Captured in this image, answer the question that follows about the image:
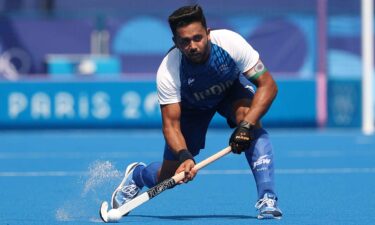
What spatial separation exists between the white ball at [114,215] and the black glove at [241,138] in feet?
2.91

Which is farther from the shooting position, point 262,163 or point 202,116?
point 202,116

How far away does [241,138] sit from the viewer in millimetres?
7273

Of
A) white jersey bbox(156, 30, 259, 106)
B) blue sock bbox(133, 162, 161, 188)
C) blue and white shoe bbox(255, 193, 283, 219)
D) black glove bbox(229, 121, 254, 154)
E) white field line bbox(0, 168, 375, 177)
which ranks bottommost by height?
white field line bbox(0, 168, 375, 177)

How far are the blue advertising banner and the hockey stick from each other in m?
10.3

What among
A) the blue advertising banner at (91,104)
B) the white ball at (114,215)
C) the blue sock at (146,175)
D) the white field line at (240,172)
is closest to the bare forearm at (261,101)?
the blue sock at (146,175)

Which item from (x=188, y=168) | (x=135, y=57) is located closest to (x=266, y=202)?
(x=188, y=168)

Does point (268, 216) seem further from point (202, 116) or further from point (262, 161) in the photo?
point (202, 116)

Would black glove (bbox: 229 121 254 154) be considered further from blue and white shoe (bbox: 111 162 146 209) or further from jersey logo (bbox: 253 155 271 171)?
blue and white shoe (bbox: 111 162 146 209)

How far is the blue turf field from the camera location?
7.93 meters

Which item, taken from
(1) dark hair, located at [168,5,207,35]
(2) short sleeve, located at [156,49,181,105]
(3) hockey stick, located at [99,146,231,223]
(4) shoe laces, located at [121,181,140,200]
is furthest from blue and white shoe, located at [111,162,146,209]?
(1) dark hair, located at [168,5,207,35]

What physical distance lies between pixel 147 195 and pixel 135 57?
13500 millimetres

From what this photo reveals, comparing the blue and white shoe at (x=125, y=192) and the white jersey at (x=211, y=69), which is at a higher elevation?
the white jersey at (x=211, y=69)

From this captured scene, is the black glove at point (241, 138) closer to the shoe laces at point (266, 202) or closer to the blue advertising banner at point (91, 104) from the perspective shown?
the shoe laces at point (266, 202)

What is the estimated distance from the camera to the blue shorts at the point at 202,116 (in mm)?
7695
